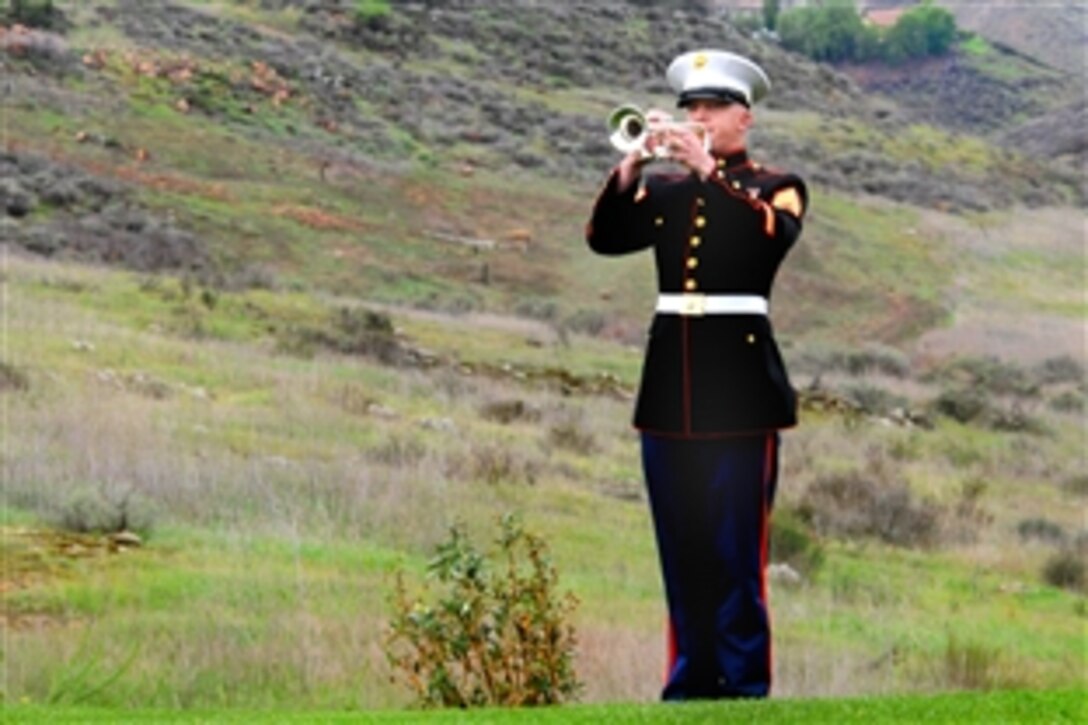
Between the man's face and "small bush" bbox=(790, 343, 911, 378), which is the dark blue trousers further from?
"small bush" bbox=(790, 343, 911, 378)

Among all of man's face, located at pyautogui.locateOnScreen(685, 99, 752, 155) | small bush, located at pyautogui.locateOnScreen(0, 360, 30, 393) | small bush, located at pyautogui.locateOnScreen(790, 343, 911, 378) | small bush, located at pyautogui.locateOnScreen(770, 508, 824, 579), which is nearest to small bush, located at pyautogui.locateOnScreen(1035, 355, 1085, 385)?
small bush, located at pyautogui.locateOnScreen(790, 343, 911, 378)

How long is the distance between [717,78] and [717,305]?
2.52 ft

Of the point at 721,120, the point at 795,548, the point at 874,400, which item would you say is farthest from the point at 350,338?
the point at 721,120

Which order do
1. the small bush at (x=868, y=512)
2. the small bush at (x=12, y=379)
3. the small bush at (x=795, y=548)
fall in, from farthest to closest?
the small bush at (x=868, y=512) → the small bush at (x=12, y=379) → the small bush at (x=795, y=548)

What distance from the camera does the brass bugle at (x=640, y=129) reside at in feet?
16.6

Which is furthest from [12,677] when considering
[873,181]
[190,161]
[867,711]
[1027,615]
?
[873,181]

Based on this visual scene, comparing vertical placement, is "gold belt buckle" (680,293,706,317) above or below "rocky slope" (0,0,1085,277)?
below

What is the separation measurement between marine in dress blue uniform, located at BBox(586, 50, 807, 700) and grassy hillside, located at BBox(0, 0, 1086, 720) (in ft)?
1.24

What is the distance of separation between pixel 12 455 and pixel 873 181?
51225mm

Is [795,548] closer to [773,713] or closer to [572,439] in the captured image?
[572,439]

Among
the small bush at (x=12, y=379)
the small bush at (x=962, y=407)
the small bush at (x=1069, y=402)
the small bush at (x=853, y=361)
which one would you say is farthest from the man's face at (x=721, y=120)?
the small bush at (x=1069, y=402)

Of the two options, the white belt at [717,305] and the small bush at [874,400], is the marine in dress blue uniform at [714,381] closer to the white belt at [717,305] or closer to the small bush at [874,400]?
the white belt at [717,305]

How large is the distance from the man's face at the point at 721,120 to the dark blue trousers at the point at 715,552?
1.00m

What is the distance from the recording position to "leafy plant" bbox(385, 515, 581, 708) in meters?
6.36
